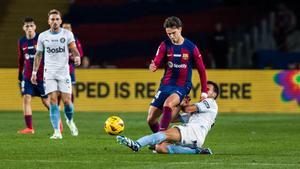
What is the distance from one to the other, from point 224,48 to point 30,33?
15.0 m

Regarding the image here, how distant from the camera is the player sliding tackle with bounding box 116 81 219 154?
46.8ft

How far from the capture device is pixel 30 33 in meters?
19.9

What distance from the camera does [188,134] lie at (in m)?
14.6

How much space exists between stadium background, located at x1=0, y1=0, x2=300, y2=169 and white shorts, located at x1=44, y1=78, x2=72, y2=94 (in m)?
0.88

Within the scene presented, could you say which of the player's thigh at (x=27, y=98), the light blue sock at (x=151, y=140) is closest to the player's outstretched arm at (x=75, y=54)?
the player's thigh at (x=27, y=98)

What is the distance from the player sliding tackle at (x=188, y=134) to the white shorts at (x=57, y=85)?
3385 millimetres

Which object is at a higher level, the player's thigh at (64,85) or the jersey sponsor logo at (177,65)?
the jersey sponsor logo at (177,65)

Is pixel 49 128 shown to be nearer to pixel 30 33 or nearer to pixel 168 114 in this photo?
pixel 30 33

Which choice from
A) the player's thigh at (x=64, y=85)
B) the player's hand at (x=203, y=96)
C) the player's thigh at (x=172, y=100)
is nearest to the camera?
the player's hand at (x=203, y=96)

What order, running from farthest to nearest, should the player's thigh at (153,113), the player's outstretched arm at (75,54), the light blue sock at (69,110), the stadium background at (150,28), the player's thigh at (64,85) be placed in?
the stadium background at (150,28) → the light blue sock at (69,110) → the player's thigh at (64,85) → the player's outstretched arm at (75,54) → the player's thigh at (153,113)

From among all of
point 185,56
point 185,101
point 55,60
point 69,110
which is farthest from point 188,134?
point 69,110

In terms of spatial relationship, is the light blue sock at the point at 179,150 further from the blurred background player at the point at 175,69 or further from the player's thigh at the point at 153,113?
the player's thigh at the point at 153,113

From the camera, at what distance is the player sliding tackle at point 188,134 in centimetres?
1427

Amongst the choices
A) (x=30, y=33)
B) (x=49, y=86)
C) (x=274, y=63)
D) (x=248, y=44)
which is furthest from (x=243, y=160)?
(x=248, y=44)
